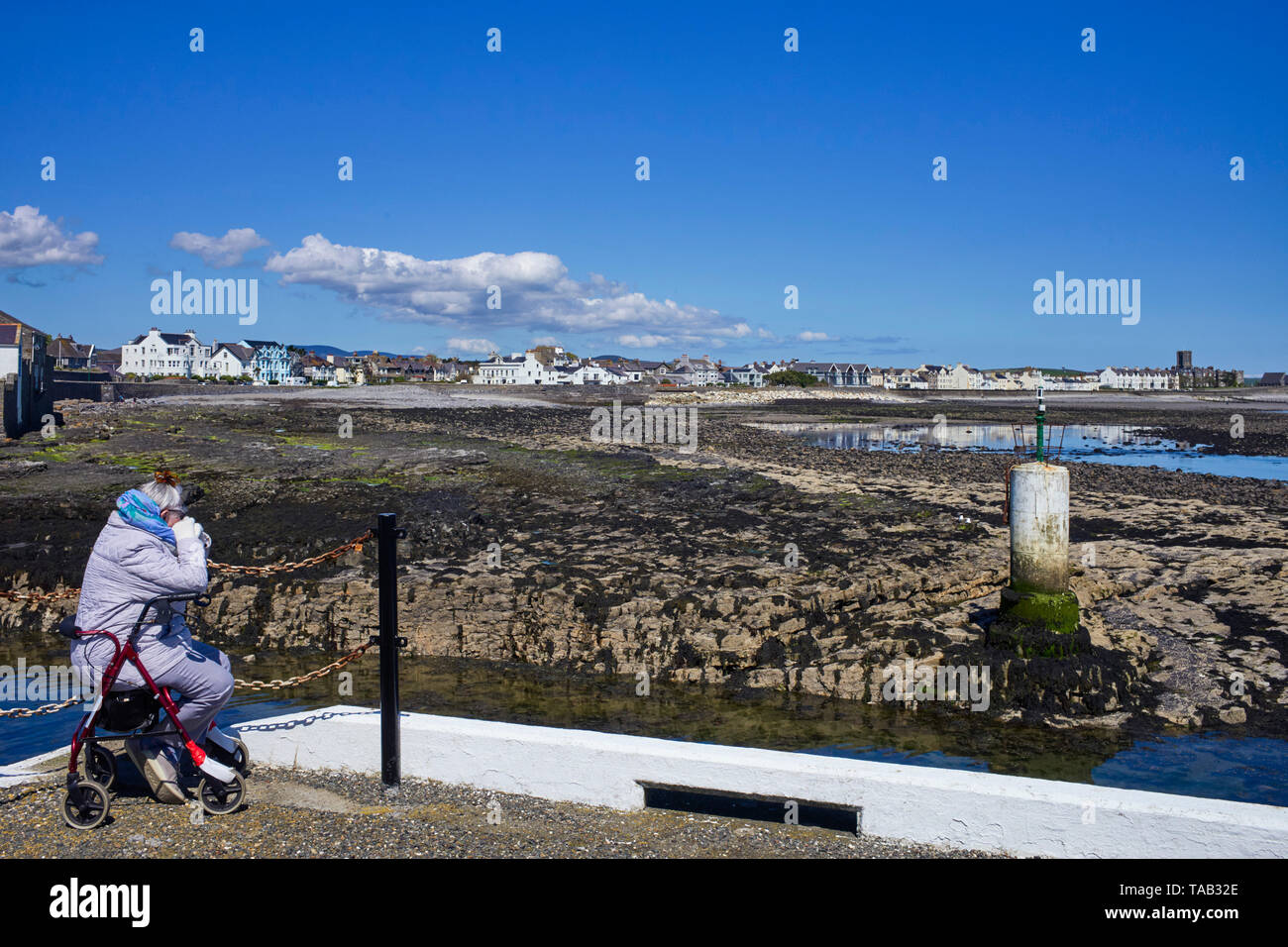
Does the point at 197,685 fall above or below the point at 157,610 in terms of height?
below

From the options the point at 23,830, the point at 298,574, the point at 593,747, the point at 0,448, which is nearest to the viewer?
the point at 23,830

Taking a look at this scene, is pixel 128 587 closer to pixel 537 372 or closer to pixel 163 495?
pixel 163 495

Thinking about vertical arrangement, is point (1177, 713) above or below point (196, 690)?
below

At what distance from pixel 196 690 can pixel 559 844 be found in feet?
8.64

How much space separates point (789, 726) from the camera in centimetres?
1014

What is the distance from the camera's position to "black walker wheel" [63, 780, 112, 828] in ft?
18.5

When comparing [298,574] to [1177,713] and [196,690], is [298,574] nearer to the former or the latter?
[196,690]

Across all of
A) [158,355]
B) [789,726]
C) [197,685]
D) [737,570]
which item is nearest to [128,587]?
[197,685]

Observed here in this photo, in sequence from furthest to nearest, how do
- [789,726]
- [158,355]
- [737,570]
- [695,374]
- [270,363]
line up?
[695,374] → [270,363] → [158,355] → [737,570] → [789,726]

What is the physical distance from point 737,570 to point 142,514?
10473 mm

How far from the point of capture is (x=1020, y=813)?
5.33m

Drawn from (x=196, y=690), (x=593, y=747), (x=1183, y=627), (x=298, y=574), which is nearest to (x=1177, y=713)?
(x=1183, y=627)

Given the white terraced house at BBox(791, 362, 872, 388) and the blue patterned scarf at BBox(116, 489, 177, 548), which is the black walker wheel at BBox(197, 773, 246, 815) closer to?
the blue patterned scarf at BBox(116, 489, 177, 548)
